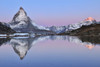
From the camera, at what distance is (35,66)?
1505cm

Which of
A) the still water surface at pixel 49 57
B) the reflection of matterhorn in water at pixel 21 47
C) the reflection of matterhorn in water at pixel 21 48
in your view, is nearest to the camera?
the still water surface at pixel 49 57

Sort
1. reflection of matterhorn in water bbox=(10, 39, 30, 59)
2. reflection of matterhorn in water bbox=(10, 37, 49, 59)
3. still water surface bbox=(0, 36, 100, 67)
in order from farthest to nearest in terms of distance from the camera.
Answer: reflection of matterhorn in water bbox=(10, 37, 49, 59), reflection of matterhorn in water bbox=(10, 39, 30, 59), still water surface bbox=(0, 36, 100, 67)

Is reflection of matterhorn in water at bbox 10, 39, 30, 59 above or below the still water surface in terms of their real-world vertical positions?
above

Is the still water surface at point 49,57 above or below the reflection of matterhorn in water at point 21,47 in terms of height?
below

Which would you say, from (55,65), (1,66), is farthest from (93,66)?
(1,66)

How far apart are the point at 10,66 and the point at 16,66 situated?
50cm

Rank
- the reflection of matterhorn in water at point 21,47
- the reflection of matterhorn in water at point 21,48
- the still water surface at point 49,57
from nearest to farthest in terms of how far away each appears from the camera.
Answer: the still water surface at point 49,57 < the reflection of matterhorn in water at point 21,48 < the reflection of matterhorn in water at point 21,47


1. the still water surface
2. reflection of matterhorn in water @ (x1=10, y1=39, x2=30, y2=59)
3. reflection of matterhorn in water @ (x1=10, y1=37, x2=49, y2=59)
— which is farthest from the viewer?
reflection of matterhorn in water @ (x1=10, y1=37, x2=49, y2=59)

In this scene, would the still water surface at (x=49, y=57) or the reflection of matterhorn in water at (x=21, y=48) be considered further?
the reflection of matterhorn in water at (x=21, y=48)

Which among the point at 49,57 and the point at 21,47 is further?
the point at 21,47

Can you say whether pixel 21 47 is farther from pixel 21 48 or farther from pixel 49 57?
pixel 49 57

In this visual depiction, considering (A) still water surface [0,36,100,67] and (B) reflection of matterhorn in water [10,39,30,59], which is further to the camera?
(B) reflection of matterhorn in water [10,39,30,59]

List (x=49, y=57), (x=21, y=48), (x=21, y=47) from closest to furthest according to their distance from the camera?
1. (x=49, y=57)
2. (x=21, y=48)
3. (x=21, y=47)

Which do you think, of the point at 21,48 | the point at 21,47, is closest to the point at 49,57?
the point at 21,48
